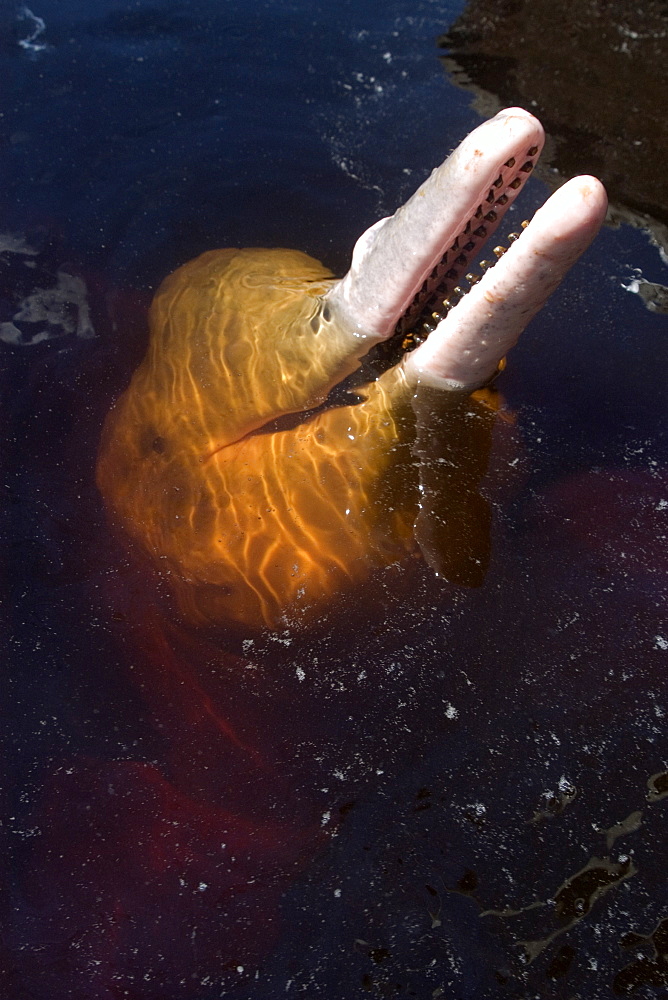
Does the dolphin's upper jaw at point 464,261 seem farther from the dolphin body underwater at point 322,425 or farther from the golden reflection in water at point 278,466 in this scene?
the golden reflection in water at point 278,466

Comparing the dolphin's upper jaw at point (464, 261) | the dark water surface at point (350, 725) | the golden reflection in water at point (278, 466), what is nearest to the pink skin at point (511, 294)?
the dolphin's upper jaw at point (464, 261)

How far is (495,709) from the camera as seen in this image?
12.2 ft

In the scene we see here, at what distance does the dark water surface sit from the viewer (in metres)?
3.16

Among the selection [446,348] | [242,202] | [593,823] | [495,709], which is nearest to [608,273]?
[446,348]

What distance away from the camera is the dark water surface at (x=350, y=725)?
3.16 meters

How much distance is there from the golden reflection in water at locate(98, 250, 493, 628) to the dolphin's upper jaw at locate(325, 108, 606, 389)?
245 millimetres

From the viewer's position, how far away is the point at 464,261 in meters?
4.00

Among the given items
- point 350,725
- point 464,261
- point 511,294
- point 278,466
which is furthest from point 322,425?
point 350,725

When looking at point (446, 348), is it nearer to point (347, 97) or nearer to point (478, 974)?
point (478, 974)

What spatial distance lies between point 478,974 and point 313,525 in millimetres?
2142

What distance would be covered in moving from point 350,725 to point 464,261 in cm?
232

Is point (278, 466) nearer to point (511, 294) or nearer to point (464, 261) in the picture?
point (464, 261)

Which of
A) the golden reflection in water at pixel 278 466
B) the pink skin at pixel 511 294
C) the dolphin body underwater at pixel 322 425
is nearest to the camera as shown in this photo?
the pink skin at pixel 511 294

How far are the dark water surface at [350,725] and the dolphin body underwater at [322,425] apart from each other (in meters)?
0.17
